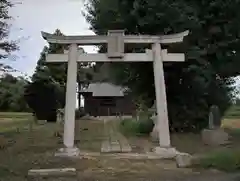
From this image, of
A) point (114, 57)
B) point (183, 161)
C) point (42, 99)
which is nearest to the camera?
point (183, 161)

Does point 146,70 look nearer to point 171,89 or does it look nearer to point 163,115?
point 171,89

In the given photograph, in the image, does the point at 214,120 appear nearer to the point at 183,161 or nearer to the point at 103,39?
the point at 183,161

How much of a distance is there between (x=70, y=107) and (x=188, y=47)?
4.79m

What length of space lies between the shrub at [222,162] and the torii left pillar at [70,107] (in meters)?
3.15

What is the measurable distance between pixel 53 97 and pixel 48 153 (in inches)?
651

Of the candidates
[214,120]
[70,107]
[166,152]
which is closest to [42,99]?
[214,120]

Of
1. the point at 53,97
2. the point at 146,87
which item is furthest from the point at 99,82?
the point at 146,87

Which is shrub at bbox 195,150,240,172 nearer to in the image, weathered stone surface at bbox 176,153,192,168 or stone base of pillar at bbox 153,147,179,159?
weathered stone surface at bbox 176,153,192,168

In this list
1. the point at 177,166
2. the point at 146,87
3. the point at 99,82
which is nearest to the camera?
the point at 177,166

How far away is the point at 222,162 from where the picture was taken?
840cm

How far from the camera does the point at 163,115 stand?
34.3 ft

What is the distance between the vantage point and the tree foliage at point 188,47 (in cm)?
1276

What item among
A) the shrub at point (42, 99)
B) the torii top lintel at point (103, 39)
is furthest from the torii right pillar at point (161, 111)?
the shrub at point (42, 99)

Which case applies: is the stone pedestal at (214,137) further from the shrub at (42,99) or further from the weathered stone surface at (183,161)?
the shrub at (42,99)
